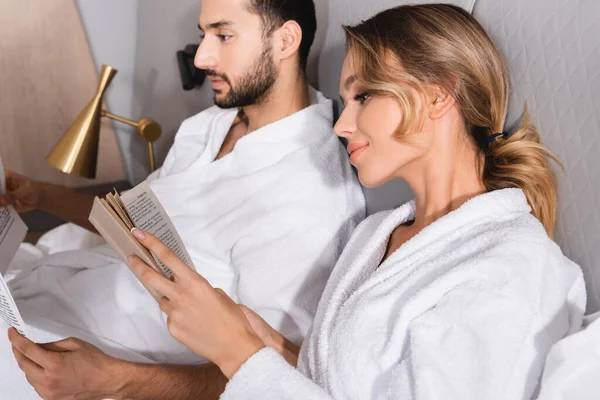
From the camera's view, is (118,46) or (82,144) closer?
(82,144)

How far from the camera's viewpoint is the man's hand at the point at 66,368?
1.20m

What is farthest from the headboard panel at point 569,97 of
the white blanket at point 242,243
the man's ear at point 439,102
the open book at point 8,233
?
the open book at point 8,233

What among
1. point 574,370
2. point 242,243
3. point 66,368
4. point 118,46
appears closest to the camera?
point 574,370

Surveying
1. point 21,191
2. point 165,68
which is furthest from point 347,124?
point 165,68

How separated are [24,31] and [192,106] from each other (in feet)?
2.14

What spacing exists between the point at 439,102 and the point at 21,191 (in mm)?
1236

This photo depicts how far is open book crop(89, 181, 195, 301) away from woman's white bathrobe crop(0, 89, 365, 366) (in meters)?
0.35

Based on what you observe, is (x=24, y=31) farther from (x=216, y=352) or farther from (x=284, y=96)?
(x=216, y=352)

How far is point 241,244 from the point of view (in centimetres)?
149

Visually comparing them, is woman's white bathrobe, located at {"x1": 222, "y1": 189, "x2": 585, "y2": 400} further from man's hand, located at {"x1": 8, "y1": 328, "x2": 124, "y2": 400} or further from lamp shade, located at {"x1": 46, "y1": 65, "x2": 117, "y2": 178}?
lamp shade, located at {"x1": 46, "y1": 65, "x2": 117, "y2": 178}

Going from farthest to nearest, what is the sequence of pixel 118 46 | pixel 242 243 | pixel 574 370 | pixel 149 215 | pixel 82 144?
pixel 118 46, pixel 82 144, pixel 242 243, pixel 149 215, pixel 574 370

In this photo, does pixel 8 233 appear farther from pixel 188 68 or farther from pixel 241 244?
pixel 188 68

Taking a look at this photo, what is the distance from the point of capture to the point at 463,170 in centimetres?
110

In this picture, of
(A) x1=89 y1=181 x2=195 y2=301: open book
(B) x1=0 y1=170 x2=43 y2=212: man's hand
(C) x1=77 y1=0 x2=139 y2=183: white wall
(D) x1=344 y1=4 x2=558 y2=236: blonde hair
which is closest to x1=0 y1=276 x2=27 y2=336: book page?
(A) x1=89 y1=181 x2=195 y2=301: open book
